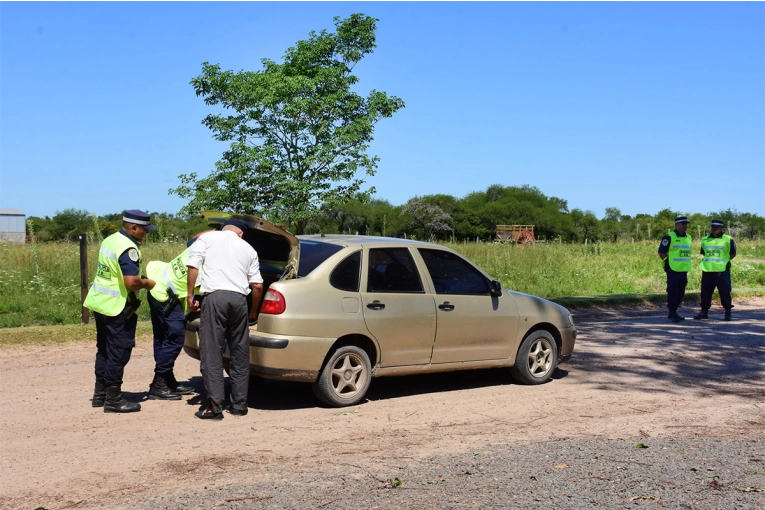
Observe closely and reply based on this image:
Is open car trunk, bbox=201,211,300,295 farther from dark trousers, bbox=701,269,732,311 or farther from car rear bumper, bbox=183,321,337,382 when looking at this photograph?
dark trousers, bbox=701,269,732,311

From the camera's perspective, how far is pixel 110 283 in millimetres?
7480

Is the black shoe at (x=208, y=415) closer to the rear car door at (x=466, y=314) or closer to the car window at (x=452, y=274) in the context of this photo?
the rear car door at (x=466, y=314)

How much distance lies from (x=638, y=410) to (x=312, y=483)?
12.8ft

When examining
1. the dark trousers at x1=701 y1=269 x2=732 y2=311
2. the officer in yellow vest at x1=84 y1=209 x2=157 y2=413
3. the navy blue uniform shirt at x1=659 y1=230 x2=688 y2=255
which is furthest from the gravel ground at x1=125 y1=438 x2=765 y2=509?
the dark trousers at x1=701 y1=269 x2=732 y2=311

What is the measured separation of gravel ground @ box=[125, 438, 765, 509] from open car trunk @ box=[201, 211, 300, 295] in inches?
95.5

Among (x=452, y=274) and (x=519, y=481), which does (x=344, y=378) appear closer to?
(x=452, y=274)

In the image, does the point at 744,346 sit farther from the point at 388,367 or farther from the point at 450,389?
the point at 388,367

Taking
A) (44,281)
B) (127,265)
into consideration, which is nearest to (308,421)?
(127,265)

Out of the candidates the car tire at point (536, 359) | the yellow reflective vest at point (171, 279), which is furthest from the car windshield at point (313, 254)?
the car tire at point (536, 359)

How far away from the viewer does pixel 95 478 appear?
5504 mm

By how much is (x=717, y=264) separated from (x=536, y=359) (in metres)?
8.60

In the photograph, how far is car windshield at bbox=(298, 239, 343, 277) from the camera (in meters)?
7.82

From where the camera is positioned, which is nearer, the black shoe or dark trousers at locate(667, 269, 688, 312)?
the black shoe

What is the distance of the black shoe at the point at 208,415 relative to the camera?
23.8 feet
